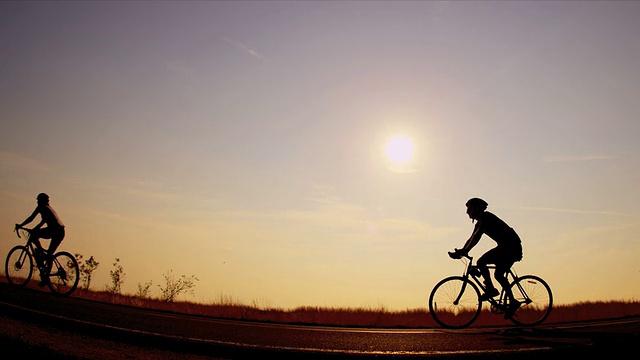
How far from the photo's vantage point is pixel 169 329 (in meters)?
6.96

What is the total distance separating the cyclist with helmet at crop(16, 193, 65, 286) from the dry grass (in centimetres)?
174

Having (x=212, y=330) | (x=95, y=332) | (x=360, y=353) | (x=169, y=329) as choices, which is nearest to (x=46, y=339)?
(x=95, y=332)

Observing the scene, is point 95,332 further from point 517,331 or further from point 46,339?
point 517,331

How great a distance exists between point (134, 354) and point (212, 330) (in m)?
2.34

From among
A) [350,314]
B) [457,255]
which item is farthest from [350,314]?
[457,255]

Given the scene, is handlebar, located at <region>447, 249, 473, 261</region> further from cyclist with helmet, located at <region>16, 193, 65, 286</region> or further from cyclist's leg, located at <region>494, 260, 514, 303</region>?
cyclist with helmet, located at <region>16, 193, 65, 286</region>

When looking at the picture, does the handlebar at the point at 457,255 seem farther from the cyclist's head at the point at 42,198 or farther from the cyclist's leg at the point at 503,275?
the cyclist's head at the point at 42,198

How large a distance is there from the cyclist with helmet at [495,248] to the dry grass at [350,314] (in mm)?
1713

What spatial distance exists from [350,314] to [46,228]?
9461mm

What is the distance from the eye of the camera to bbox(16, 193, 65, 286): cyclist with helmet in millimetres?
12664

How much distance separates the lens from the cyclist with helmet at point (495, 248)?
30.0 ft

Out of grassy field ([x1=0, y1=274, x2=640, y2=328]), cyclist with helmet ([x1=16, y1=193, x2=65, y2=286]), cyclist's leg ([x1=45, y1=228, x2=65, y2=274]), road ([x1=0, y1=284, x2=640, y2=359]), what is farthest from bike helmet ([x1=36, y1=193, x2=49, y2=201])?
road ([x1=0, y1=284, x2=640, y2=359])

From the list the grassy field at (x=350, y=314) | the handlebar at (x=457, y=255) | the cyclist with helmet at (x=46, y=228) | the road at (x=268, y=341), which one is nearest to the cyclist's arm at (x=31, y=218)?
the cyclist with helmet at (x=46, y=228)

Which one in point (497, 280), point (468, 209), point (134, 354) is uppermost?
point (468, 209)
